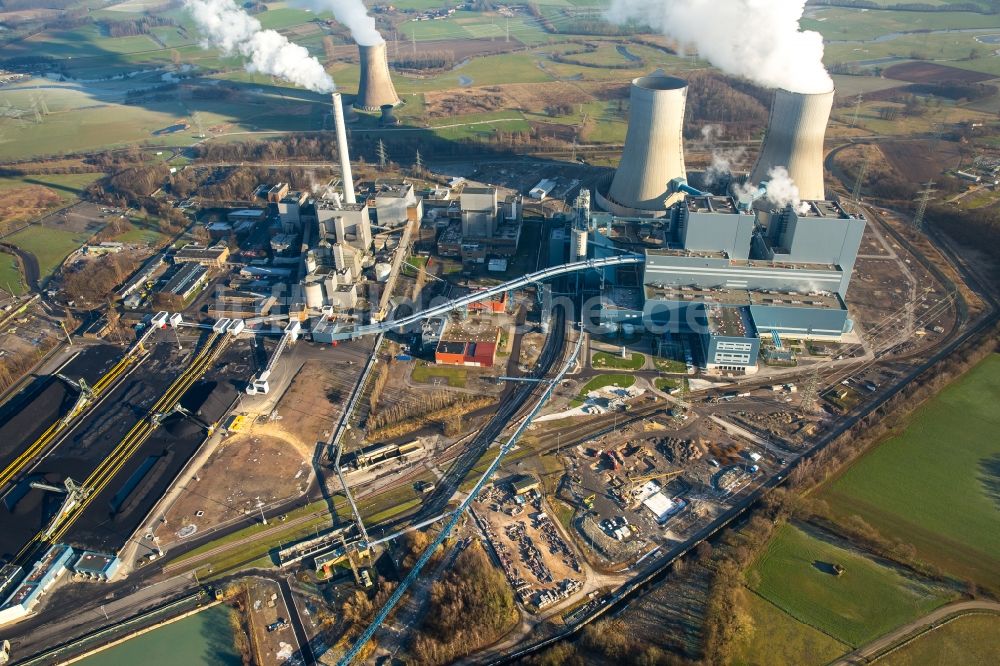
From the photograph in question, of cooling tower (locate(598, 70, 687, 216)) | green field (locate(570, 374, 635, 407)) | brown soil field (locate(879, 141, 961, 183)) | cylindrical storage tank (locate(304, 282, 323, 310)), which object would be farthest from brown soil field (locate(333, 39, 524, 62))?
green field (locate(570, 374, 635, 407))

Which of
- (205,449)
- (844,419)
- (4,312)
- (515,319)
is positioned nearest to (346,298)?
(515,319)

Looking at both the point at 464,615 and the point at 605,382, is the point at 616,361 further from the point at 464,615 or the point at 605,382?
the point at 464,615

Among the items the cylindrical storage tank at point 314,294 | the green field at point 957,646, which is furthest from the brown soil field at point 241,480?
the green field at point 957,646

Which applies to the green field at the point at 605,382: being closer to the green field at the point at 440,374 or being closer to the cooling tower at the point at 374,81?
the green field at the point at 440,374

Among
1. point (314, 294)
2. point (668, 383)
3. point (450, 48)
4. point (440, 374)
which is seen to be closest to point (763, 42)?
point (668, 383)

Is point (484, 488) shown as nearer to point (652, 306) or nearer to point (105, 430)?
point (652, 306)

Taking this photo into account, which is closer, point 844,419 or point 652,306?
point 844,419

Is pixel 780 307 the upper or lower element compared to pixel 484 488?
upper
